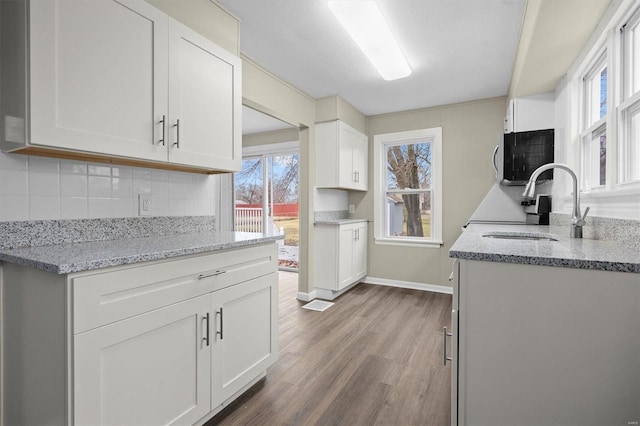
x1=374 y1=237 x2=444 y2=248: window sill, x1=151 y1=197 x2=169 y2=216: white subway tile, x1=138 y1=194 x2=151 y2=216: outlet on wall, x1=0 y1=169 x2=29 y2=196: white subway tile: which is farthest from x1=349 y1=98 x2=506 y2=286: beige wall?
x1=0 y1=169 x2=29 y2=196: white subway tile

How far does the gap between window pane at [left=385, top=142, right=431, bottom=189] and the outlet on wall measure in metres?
3.35

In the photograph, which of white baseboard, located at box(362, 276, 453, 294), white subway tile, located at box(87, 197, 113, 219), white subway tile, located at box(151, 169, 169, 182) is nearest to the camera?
white subway tile, located at box(87, 197, 113, 219)

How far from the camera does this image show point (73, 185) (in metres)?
1.52

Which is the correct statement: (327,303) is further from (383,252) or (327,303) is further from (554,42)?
(554,42)

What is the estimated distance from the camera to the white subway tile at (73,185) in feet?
4.87

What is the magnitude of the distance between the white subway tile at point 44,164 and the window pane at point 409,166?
3787 millimetres

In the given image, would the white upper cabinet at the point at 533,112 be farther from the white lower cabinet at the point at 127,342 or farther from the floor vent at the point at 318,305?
the white lower cabinet at the point at 127,342

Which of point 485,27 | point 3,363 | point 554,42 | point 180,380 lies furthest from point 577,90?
point 3,363

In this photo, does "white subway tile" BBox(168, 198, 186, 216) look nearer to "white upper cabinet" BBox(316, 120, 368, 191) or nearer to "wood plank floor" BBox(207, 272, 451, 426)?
"wood plank floor" BBox(207, 272, 451, 426)

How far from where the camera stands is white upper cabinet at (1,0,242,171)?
3.88ft

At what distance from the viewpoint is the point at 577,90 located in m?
2.33

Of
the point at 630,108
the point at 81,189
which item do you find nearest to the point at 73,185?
the point at 81,189

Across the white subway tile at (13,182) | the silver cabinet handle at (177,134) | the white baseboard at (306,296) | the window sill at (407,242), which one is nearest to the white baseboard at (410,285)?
the window sill at (407,242)

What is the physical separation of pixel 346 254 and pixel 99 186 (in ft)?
9.17
